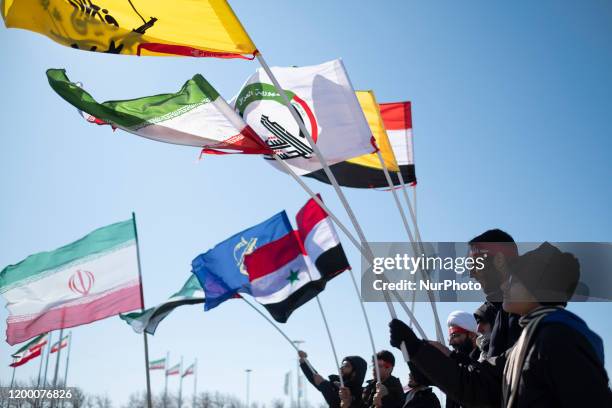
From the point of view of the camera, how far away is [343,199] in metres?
5.17

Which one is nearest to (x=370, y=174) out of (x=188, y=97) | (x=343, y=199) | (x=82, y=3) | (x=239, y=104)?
(x=239, y=104)

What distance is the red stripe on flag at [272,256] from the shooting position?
11398 millimetres

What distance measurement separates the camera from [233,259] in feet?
38.6

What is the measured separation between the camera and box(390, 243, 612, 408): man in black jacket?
85.3 inches

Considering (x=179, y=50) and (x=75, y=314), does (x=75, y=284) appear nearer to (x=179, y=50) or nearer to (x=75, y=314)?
(x=75, y=314)

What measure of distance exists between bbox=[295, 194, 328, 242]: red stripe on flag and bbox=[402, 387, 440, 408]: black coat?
610 cm

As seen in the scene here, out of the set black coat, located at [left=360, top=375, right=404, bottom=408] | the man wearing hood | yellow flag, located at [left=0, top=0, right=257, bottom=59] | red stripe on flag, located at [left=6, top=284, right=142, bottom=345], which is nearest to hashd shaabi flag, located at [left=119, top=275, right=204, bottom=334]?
red stripe on flag, located at [left=6, top=284, right=142, bottom=345]

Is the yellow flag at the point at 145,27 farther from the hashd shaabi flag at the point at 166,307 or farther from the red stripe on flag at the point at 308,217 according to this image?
the hashd shaabi flag at the point at 166,307

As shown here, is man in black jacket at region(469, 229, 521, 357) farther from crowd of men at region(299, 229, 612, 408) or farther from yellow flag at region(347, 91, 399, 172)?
yellow flag at region(347, 91, 399, 172)

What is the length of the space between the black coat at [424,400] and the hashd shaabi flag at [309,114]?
354 cm

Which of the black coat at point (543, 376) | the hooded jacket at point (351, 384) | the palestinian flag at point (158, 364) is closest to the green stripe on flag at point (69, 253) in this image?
the hooded jacket at point (351, 384)

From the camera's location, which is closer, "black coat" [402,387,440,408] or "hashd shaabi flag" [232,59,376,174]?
"black coat" [402,387,440,408]

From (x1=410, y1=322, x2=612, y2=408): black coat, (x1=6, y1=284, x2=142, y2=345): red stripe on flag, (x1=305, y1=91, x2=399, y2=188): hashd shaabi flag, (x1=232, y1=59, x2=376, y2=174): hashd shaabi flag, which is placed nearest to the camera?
Result: (x1=410, y1=322, x2=612, y2=408): black coat

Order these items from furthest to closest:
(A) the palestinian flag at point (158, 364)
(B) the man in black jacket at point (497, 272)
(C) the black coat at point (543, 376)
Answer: (A) the palestinian flag at point (158, 364) < (B) the man in black jacket at point (497, 272) < (C) the black coat at point (543, 376)
